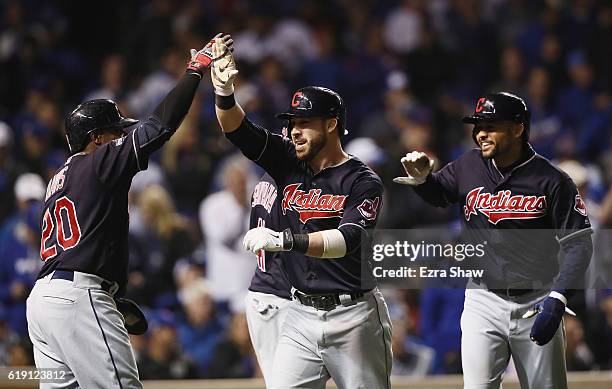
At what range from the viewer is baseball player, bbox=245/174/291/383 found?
17.5 ft

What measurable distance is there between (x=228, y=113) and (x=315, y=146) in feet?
1.45

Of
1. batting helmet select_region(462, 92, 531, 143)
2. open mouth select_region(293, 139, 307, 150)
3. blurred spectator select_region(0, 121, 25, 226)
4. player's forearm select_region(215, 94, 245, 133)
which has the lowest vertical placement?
blurred spectator select_region(0, 121, 25, 226)

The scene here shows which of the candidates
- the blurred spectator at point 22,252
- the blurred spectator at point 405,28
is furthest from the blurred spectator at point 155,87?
the blurred spectator at point 405,28

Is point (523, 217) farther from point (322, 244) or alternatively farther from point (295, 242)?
point (295, 242)

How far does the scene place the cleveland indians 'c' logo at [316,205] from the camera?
4785mm

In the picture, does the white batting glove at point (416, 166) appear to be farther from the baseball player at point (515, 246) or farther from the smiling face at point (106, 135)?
the smiling face at point (106, 135)

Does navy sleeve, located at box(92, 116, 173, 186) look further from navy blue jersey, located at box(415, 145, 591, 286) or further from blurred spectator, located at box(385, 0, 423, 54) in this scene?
blurred spectator, located at box(385, 0, 423, 54)

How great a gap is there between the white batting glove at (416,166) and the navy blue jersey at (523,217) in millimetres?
222

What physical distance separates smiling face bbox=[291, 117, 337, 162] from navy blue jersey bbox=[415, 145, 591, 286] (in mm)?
815

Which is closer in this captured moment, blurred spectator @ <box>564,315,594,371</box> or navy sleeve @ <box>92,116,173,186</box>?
navy sleeve @ <box>92,116,173,186</box>

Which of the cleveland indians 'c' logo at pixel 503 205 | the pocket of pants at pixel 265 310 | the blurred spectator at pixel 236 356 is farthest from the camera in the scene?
the blurred spectator at pixel 236 356

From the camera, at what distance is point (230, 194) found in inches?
322

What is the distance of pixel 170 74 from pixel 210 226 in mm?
2269

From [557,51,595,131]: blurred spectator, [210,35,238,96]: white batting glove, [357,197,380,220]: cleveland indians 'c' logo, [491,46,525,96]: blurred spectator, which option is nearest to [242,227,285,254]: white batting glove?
[357,197,380,220]: cleveland indians 'c' logo
